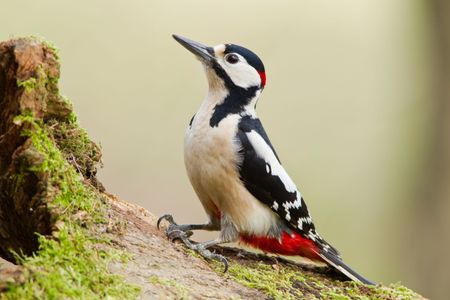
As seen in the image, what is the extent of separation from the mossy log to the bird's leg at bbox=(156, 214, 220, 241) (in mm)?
105

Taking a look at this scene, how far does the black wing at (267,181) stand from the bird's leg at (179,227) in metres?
0.36

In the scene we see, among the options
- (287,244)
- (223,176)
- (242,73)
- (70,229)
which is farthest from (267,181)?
(70,229)

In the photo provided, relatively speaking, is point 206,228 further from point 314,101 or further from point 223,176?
point 314,101

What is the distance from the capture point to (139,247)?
266 centimetres

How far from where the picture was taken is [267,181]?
11.6ft

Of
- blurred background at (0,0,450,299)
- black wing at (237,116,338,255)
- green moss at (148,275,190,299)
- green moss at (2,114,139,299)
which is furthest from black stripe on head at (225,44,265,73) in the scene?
blurred background at (0,0,450,299)

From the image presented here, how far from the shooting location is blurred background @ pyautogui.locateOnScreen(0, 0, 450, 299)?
671 cm

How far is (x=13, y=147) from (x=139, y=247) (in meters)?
0.62

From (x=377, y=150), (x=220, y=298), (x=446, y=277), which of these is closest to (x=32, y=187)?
(x=220, y=298)

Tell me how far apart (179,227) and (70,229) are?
1.06 m

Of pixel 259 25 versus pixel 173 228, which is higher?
pixel 259 25

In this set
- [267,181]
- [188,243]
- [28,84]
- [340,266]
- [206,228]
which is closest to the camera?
[28,84]

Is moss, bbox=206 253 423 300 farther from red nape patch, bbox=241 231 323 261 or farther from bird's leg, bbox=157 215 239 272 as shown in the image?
red nape patch, bbox=241 231 323 261

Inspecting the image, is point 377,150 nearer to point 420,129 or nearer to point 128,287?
point 420,129
